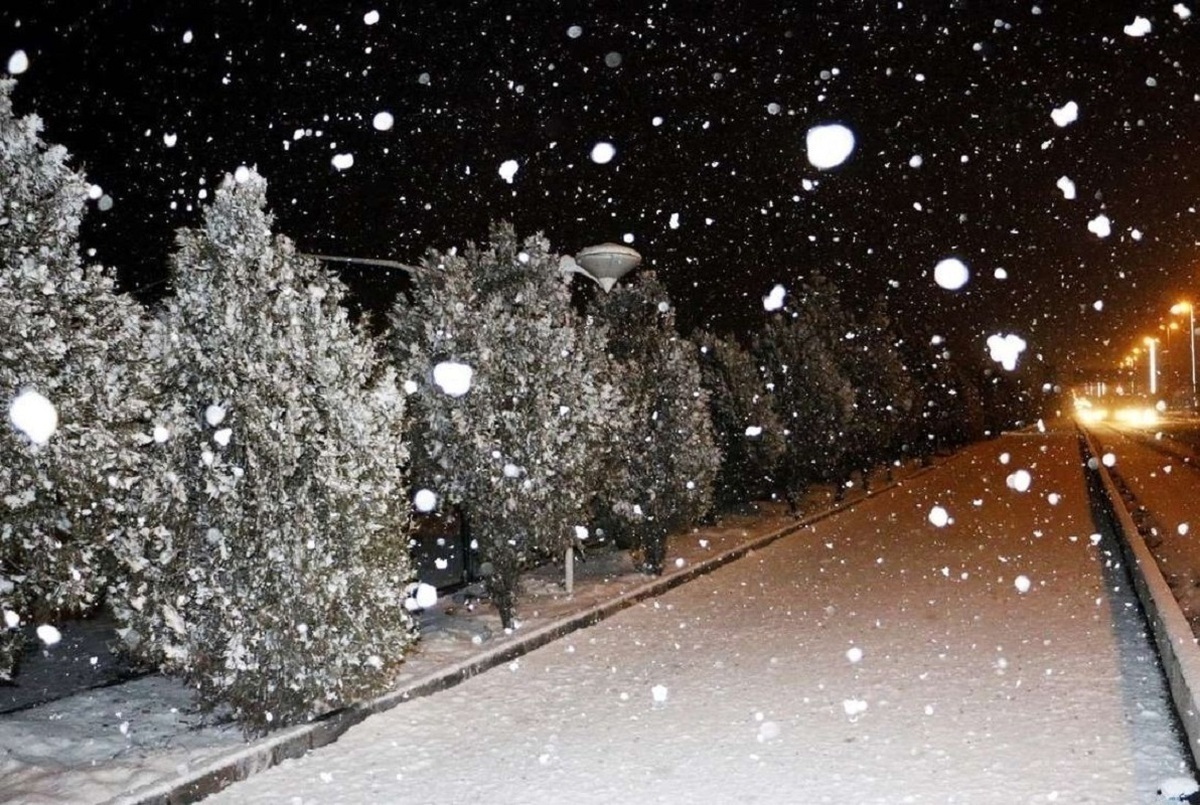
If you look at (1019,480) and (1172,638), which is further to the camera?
(1019,480)

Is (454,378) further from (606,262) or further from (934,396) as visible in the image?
(934,396)

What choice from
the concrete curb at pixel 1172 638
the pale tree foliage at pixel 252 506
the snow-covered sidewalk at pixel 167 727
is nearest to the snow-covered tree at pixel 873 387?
the concrete curb at pixel 1172 638

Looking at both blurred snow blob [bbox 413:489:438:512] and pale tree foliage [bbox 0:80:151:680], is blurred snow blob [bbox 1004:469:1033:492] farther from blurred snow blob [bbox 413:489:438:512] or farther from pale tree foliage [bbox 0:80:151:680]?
pale tree foliage [bbox 0:80:151:680]

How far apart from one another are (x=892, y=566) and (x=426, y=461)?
7.39 m

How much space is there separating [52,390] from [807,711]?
557 cm

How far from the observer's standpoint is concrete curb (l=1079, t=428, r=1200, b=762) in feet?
21.1

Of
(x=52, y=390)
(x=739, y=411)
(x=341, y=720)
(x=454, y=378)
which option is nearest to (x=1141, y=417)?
(x=739, y=411)

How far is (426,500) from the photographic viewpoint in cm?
1174

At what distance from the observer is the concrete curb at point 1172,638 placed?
6.44m

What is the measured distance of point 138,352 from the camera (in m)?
6.75

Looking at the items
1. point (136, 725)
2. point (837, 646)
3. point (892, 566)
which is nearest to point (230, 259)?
point (136, 725)

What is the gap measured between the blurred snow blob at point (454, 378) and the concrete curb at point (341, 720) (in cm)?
269

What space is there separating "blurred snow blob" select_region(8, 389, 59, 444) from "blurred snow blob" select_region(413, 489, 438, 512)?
5620mm

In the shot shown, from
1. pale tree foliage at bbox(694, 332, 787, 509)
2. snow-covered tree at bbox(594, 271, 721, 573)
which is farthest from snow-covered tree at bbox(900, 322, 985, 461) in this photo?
snow-covered tree at bbox(594, 271, 721, 573)
